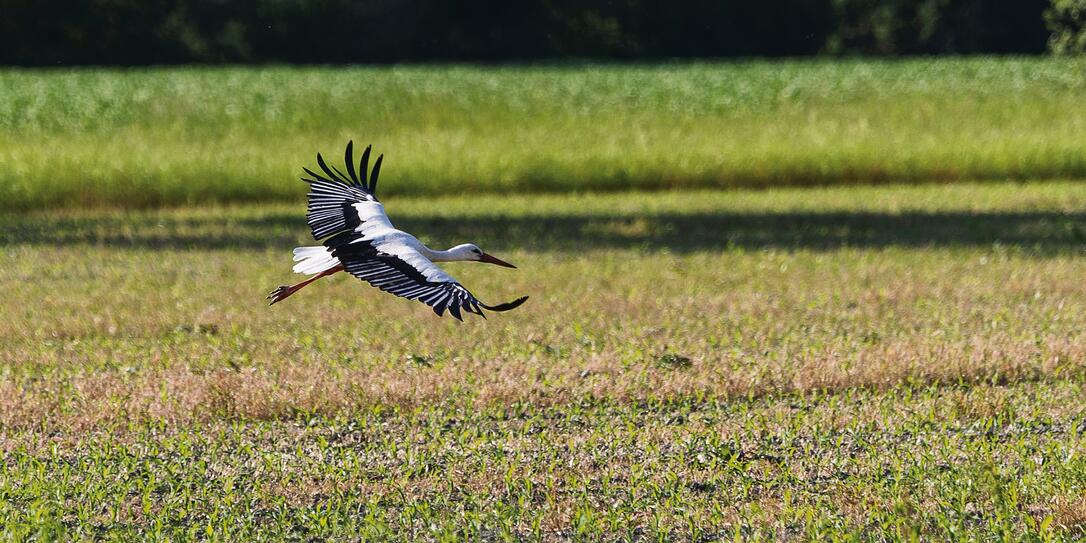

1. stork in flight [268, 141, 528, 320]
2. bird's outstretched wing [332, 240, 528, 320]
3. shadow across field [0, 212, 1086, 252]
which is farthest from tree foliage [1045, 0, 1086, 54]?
bird's outstretched wing [332, 240, 528, 320]

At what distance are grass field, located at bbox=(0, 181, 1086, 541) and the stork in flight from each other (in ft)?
3.82

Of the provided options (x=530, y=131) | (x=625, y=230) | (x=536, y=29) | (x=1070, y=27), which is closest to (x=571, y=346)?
(x=625, y=230)

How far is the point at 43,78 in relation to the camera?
38156 millimetres

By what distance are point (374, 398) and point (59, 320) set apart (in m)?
4.21

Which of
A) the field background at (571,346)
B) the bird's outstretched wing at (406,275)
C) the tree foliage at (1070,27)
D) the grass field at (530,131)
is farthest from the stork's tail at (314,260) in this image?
the tree foliage at (1070,27)

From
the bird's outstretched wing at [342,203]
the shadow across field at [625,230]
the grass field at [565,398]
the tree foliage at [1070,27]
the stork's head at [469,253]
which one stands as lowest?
the shadow across field at [625,230]

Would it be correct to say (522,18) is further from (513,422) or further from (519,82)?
(513,422)

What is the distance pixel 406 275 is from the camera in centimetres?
642

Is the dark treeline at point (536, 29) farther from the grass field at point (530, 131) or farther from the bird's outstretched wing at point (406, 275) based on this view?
the bird's outstretched wing at point (406, 275)

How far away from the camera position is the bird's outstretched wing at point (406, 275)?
5.91 m

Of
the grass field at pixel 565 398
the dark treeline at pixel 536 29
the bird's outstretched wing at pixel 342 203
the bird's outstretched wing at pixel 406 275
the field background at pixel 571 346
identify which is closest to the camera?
the bird's outstretched wing at pixel 406 275

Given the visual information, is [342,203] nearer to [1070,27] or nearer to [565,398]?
[565,398]

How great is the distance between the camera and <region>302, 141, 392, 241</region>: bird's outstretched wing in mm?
→ 7715


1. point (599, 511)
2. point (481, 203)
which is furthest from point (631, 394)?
point (481, 203)
